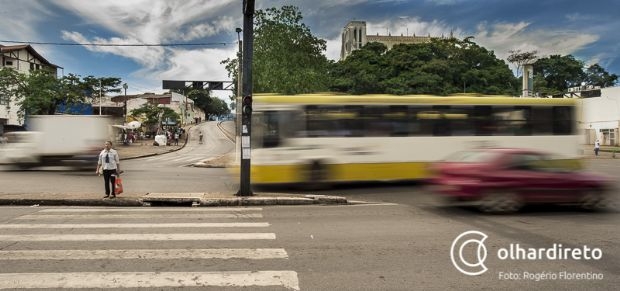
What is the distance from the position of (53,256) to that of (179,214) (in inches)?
161

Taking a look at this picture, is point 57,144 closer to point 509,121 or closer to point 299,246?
point 299,246

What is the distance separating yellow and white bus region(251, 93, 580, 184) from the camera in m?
14.4

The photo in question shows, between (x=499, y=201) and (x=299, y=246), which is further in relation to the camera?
(x=499, y=201)

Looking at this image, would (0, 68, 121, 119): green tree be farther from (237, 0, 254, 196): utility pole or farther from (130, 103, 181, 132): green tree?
(237, 0, 254, 196): utility pole

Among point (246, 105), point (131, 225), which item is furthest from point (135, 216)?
point (246, 105)

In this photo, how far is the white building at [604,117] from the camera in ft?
192

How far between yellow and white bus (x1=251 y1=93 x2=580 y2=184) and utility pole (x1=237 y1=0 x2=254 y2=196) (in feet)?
4.15

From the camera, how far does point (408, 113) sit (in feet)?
50.9

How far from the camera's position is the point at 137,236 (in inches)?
310

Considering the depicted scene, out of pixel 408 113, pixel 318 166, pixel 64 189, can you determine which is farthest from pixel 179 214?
pixel 408 113

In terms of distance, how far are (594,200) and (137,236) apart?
9476 millimetres

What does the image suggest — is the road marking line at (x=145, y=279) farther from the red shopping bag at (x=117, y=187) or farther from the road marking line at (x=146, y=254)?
the red shopping bag at (x=117, y=187)

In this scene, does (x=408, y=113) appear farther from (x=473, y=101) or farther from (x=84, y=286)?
(x=84, y=286)

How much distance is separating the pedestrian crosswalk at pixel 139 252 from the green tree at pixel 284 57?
30.8 meters
